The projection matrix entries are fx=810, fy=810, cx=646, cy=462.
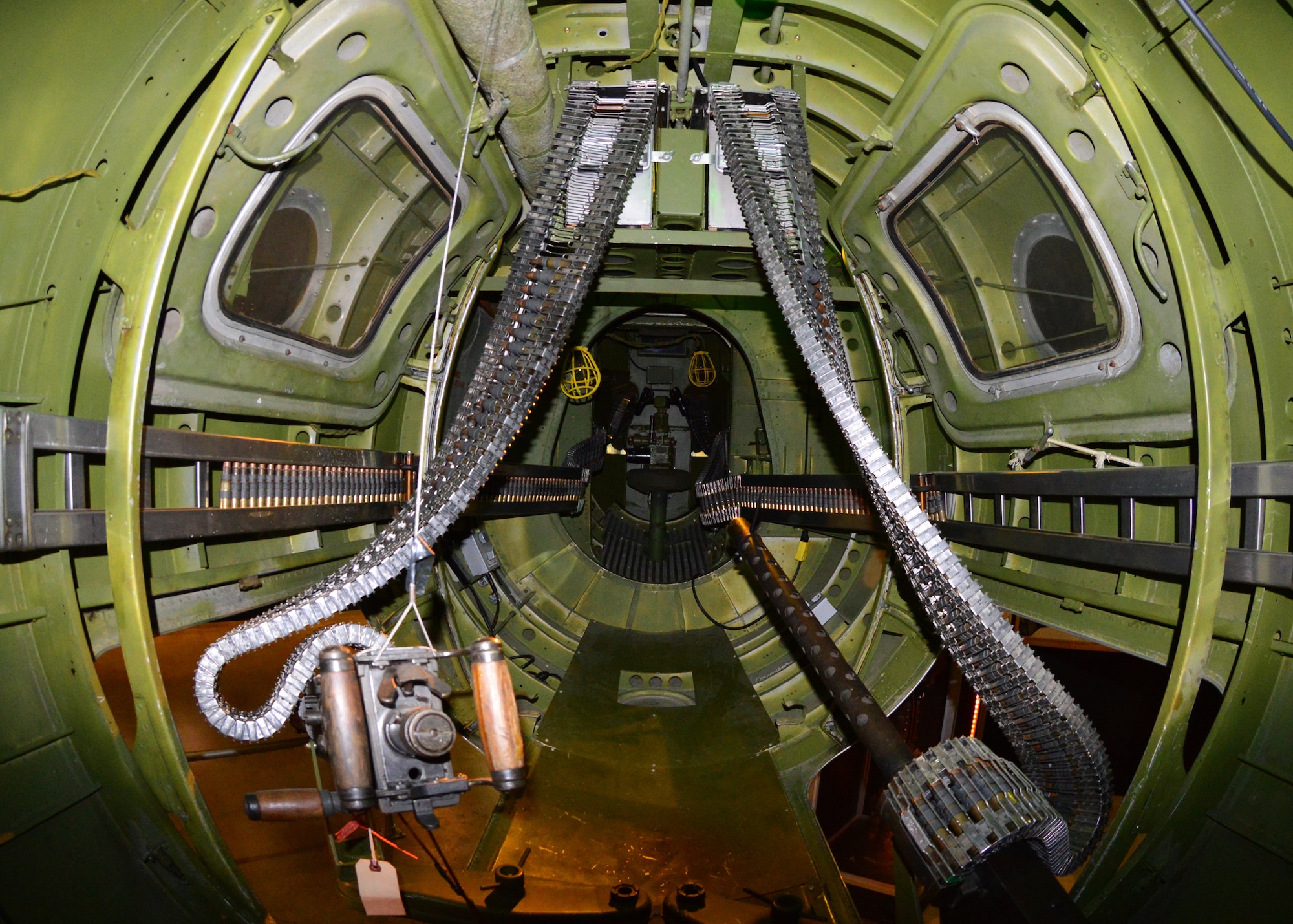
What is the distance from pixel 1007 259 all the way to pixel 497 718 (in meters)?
2.75

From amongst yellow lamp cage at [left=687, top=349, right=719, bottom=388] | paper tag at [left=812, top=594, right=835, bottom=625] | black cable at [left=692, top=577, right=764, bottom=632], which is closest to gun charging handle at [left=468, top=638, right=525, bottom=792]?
paper tag at [left=812, top=594, right=835, bottom=625]

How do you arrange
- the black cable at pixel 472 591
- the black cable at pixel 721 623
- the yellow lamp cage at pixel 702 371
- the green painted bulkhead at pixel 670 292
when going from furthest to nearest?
the yellow lamp cage at pixel 702 371, the black cable at pixel 721 623, the black cable at pixel 472 591, the green painted bulkhead at pixel 670 292

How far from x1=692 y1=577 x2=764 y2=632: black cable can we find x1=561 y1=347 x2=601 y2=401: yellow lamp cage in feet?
5.37

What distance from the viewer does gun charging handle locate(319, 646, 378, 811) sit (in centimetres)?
159

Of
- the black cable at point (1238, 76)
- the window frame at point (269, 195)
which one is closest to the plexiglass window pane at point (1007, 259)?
the black cable at point (1238, 76)

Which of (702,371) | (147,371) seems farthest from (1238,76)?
(702,371)

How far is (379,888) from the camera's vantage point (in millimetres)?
1898

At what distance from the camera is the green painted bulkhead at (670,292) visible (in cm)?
197

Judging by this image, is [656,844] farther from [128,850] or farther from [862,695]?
[128,850]

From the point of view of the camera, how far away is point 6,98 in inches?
73.0

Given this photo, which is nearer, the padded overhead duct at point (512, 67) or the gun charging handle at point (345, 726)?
the gun charging handle at point (345, 726)

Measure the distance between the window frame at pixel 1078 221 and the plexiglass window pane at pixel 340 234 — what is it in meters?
2.01

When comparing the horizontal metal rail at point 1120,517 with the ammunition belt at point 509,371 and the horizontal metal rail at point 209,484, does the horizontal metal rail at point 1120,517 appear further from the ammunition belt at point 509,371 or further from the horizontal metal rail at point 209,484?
the horizontal metal rail at point 209,484

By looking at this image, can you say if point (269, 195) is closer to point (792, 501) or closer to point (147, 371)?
point (147, 371)
